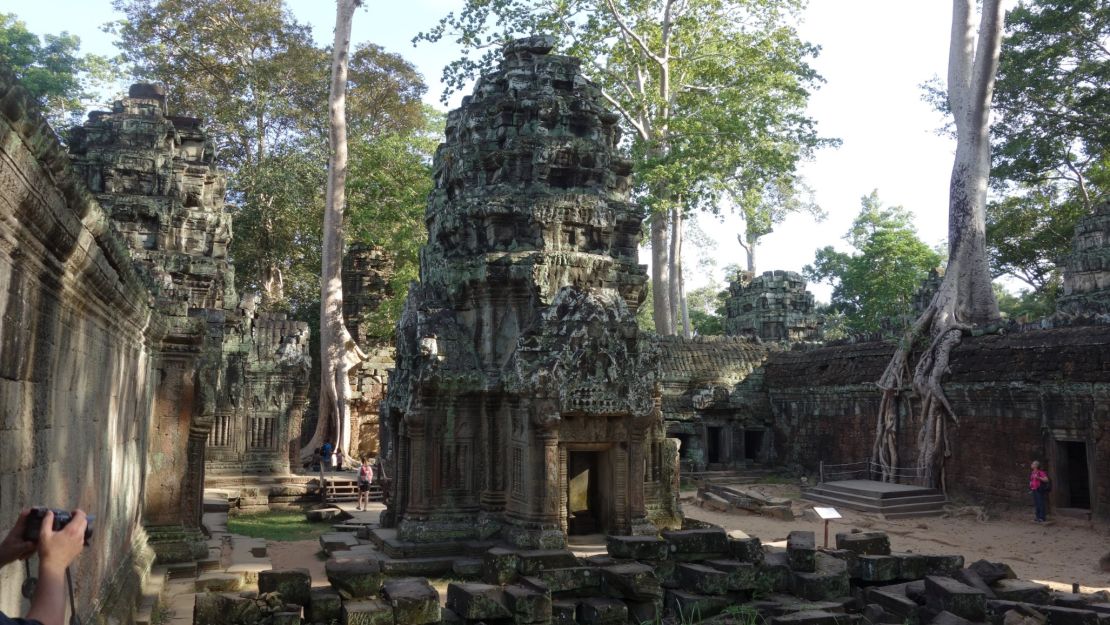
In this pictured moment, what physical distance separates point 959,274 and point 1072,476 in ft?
15.6

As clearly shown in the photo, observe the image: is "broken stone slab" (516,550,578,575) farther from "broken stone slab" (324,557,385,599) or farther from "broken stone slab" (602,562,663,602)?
"broken stone slab" (324,557,385,599)

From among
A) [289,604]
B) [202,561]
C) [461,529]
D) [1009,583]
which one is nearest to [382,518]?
[461,529]

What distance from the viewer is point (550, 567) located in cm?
807

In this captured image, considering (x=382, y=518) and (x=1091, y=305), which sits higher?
(x=1091, y=305)

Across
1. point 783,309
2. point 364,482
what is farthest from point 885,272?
point 364,482

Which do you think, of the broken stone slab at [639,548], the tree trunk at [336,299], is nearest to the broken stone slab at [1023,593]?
the broken stone slab at [639,548]

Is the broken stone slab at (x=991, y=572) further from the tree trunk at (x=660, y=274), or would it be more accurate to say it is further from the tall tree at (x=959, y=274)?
the tree trunk at (x=660, y=274)

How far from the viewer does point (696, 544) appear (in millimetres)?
8945

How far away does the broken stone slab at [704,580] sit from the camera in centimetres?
831

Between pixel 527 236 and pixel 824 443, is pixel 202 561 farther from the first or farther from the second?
pixel 824 443

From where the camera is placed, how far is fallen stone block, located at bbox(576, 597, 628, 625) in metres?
7.66

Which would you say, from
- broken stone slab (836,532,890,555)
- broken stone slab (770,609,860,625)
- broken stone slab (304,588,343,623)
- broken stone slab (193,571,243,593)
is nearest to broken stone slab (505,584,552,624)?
broken stone slab (304,588,343,623)

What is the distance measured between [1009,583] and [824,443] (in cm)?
1300

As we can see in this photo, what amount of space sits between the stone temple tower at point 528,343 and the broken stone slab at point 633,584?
1830 mm
